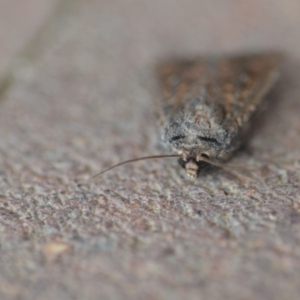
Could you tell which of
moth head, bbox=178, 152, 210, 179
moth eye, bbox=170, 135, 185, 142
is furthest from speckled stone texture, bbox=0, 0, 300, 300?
moth eye, bbox=170, 135, 185, 142

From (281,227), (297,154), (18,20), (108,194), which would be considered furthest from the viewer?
(18,20)

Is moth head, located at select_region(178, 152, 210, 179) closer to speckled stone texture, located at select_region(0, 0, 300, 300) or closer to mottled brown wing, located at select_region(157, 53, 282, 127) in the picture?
speckled stone texture, located at select_region(0, 0, 300, 300)

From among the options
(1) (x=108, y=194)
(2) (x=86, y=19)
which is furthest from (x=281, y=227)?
(2) (x=86, y=19)

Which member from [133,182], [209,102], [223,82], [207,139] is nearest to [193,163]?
[207,139]

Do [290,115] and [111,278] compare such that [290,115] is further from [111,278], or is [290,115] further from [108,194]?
[111,278]

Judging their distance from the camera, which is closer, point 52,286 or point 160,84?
point 52,286
